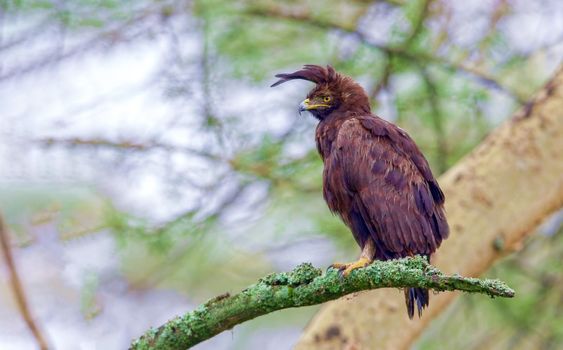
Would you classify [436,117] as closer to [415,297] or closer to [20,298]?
[415,297]

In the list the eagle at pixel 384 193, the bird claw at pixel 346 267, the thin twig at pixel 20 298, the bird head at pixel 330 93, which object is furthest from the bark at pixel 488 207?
the thin twig at pixel 20 298

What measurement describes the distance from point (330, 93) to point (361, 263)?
1.68 metres

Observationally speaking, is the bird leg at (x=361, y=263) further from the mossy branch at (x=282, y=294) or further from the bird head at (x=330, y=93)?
the bird head at (x=330, y=93)

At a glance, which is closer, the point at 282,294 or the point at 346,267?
the point at 282,294

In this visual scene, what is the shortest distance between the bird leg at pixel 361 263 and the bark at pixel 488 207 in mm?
1208

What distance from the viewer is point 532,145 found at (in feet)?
23.4

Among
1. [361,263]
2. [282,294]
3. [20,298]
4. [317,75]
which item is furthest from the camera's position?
[317,75]

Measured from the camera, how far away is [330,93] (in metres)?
6.00

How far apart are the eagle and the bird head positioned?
377mm

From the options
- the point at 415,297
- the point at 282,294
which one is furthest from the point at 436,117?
the point at 282,294

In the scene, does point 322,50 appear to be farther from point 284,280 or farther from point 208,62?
point 284,280

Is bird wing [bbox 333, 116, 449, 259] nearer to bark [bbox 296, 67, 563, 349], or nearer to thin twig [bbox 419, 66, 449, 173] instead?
bark [bbox 296, 67, 563, 349]

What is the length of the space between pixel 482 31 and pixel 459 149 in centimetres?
106

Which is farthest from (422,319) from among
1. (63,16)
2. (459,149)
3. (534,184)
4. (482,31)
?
(63,16)
